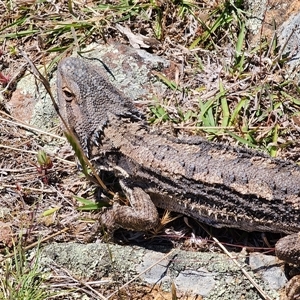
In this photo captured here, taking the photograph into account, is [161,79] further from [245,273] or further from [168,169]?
[245,273]

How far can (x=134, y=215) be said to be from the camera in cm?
535

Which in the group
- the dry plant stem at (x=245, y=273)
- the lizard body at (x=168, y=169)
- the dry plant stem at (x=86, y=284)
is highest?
the lizard body at (x=168, y=169)

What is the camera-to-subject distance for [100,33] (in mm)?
6844

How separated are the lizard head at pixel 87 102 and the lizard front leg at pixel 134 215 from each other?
65 centimetres

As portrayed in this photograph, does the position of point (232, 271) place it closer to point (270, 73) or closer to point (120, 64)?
point (270, 73)

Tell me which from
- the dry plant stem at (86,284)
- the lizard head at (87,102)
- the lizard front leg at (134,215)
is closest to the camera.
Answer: the dry plant stem at (86,284)

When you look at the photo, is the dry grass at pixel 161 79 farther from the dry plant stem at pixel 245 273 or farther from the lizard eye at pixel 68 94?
the dry plant stem at pixel 245 273

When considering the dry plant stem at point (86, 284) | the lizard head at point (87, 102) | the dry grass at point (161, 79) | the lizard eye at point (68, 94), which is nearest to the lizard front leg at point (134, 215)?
the dry grass at point (161, 79)

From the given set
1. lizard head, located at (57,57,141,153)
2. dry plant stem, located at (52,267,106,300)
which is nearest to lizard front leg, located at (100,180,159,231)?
dry plant stem, located at (52,267,106,300)

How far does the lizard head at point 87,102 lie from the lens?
566 cm

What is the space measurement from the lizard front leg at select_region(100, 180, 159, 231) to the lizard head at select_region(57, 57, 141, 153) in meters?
0.65

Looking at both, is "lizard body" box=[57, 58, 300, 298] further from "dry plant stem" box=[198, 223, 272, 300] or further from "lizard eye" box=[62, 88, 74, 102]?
"dry plant stem" box=[198, 223, 272, 300]

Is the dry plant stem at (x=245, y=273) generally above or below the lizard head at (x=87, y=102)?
below

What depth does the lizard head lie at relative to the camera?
18.6 ft
